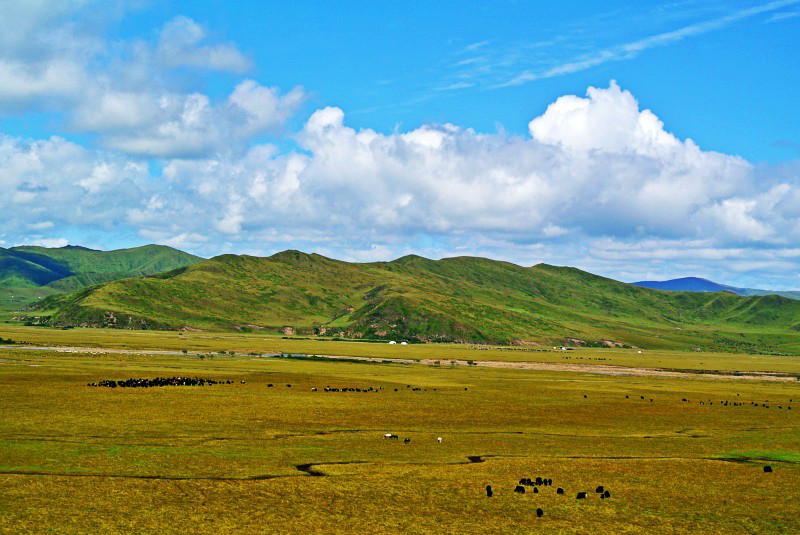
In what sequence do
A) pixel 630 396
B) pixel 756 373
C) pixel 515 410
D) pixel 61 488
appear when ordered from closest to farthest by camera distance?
1. pixel 61 488
2. pixel 515 410
3. pixel 630 396
4. pixel 756 373

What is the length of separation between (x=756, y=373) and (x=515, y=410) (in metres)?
125

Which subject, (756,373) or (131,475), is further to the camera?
(756,373)

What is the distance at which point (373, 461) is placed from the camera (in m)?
41.4

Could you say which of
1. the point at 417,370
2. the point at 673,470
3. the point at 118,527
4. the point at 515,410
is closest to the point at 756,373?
the point at 417,370

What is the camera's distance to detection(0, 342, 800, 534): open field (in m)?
28.8

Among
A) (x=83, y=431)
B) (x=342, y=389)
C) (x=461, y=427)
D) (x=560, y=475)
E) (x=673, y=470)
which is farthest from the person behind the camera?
(x=342, y=389)

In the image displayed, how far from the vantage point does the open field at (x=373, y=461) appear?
28.8 meters

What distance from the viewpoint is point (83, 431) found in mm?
46625

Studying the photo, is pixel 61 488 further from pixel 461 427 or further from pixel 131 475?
pixel 461 427

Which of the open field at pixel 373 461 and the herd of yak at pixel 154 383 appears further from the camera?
the herd of yak at pixel 154 383

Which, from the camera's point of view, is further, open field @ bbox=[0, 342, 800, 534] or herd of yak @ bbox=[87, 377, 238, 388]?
herd of yak @ bbox=[87, 377, 238, 388]

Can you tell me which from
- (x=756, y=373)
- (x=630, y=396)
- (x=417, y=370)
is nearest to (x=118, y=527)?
(x=630, y=396)

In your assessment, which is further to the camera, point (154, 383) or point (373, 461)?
point (154, 383)

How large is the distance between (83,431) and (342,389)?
145ft
